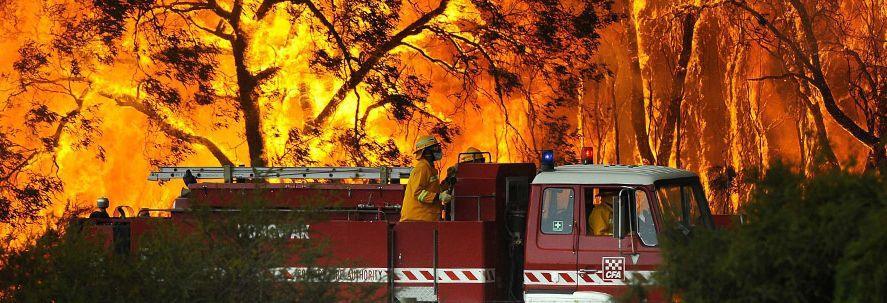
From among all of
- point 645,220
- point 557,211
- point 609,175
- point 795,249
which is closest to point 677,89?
point 557,211

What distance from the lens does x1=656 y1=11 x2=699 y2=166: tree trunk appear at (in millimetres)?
26562

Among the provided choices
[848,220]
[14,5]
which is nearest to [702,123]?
[14,5]

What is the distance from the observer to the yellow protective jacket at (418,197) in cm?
1250

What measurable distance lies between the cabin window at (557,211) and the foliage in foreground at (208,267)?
7.31 ft

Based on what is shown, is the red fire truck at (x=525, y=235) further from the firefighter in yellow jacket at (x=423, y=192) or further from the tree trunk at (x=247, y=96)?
the tree trunk at (x=247, y=96)

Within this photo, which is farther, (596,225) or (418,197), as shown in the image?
(418,197)

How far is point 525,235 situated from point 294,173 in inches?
129

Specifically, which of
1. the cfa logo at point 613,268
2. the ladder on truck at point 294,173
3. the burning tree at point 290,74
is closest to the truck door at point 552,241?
the cfa logo at point 613,268

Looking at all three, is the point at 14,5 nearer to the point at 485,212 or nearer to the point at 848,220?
the point at 485,212

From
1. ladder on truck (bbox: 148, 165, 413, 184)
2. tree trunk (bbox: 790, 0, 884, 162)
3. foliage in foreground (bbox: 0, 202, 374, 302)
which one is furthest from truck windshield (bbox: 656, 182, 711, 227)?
tree trunk (bbox: 790, 0, 884, 162)

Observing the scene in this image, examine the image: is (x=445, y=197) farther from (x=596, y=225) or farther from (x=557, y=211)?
(x=596, y=225)

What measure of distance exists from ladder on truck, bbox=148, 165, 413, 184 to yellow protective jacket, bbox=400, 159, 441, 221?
0.97 meters

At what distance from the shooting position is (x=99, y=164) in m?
26.2

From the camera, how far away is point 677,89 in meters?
26.9
